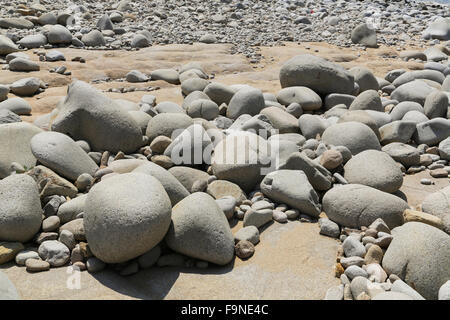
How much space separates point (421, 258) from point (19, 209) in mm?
2824

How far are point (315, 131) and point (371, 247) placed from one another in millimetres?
2371

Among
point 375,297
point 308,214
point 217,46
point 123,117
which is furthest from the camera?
point 217,46

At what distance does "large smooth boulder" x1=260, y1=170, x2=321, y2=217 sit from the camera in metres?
3.68

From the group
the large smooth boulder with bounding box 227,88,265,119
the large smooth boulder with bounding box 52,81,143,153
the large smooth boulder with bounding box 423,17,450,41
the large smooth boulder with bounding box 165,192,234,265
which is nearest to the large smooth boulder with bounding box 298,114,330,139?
the large smooth boulder with bounding box 227,88,265,119

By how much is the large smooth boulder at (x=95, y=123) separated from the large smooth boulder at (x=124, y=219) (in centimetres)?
158

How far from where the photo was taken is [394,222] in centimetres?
346

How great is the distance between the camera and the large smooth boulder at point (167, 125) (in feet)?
15.9

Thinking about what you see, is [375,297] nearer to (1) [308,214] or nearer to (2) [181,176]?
(1) [308,214]

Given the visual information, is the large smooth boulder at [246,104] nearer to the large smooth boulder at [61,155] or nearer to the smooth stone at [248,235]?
the large smooth boulder at [61,155]

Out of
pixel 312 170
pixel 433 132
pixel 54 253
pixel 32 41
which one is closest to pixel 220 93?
pixel 312 170

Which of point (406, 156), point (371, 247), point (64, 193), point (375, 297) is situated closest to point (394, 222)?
point (371, 247)

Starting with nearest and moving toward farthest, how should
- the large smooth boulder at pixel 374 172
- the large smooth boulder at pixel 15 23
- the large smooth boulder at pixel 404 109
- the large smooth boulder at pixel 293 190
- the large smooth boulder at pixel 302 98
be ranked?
the large smooth boulder at pixel 293 190 < the large smooth boulder at pixel 374 172 < the large smooth boulder at pixel 404 109 < the large smooth boulder at pixel 302 98 < the large smooth boulder at pixel 15 23

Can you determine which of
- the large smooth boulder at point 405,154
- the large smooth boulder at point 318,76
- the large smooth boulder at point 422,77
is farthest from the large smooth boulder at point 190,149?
the large smooth boulder at point 422,77

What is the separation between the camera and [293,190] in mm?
3754
